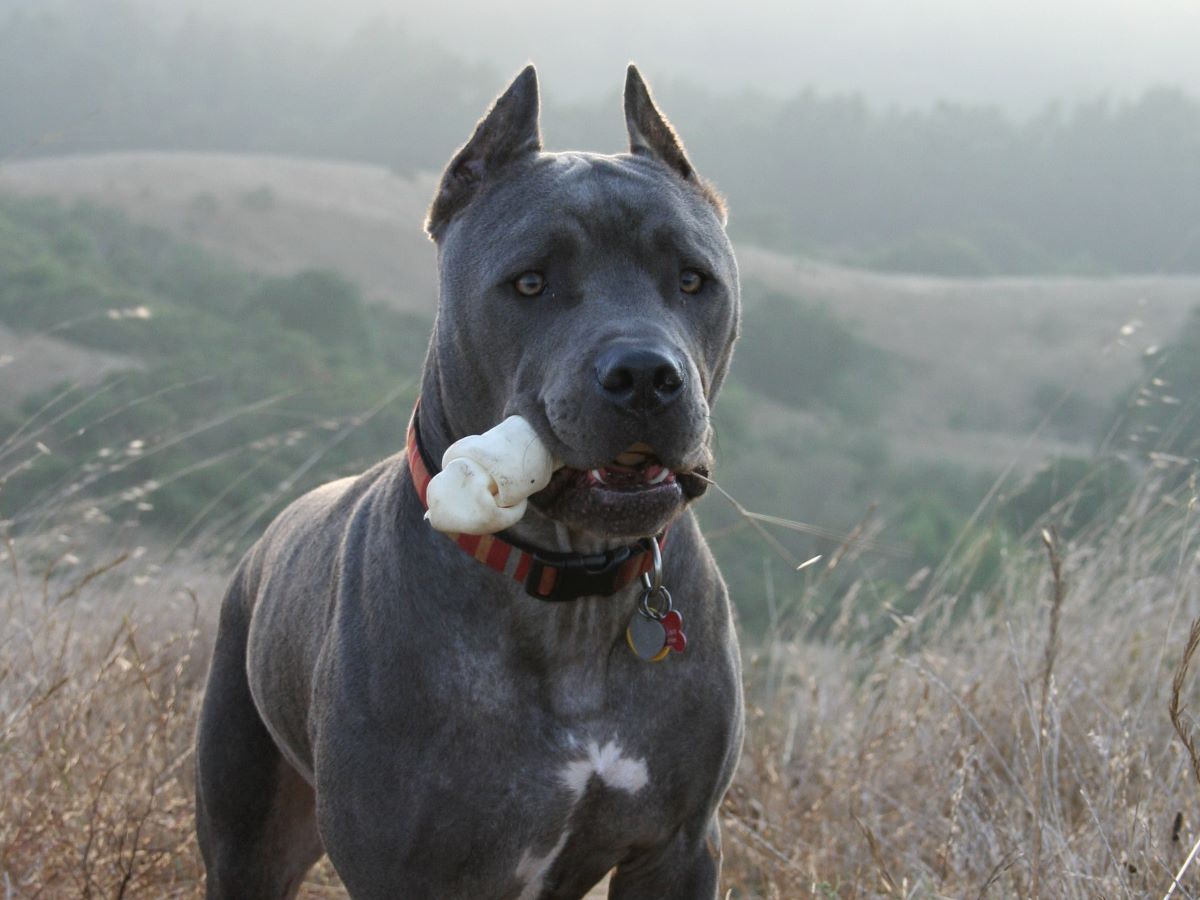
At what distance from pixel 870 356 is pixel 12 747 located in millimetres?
49363

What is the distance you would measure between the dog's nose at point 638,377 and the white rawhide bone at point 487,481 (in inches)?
8.0

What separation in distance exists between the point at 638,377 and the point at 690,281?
Result: 1.57 feet

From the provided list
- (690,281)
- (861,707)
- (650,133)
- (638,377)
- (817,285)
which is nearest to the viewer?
(638,377)

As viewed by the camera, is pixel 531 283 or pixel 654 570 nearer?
pixel 531 283

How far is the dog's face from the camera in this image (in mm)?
2623

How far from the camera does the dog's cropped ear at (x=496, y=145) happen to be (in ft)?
10.4

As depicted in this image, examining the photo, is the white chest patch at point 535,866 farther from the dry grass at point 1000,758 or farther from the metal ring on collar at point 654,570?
the dry grass at point 1000,758

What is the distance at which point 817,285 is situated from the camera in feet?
185

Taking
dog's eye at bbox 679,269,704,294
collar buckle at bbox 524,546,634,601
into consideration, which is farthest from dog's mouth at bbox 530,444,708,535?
dog's eye at bbox 679,269,704,294

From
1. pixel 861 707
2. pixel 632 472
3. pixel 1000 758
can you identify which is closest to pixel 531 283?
pixel 632 472

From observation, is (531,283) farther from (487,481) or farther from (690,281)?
(487,481)

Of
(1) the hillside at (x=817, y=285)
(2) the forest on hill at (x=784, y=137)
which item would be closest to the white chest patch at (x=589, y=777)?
(1) the hillside at (x=817, y=285)

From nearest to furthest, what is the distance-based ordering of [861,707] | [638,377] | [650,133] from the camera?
1. [638,377]
2. [650,133]
3. [861,707]

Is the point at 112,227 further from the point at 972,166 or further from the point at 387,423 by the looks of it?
the point at 972,166
